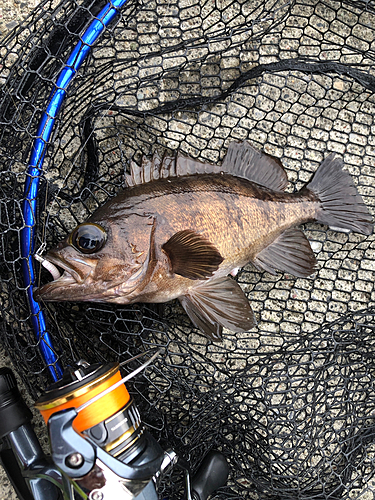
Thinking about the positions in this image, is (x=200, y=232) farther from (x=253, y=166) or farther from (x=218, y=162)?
(x=218, y=162)

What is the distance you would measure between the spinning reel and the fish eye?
401mm

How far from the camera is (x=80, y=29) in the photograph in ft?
5.14

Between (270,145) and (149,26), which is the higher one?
(149,26)

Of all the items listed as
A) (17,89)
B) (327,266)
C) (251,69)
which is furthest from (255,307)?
(17,89)

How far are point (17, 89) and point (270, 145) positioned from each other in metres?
1.20

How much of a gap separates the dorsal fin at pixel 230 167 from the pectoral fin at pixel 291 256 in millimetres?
243

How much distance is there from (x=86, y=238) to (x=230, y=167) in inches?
29.3

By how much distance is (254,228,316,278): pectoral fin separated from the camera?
5.95ft

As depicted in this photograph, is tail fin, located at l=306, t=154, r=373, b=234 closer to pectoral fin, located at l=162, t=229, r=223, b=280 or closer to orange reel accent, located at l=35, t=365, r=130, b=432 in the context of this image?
pectoral fin, located at l=162, t=229, r=223, b=280

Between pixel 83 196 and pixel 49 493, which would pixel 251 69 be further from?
pixel 49 493

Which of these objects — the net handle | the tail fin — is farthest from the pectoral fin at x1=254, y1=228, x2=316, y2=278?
the net handle

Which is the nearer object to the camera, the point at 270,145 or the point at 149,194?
the point at 149,194

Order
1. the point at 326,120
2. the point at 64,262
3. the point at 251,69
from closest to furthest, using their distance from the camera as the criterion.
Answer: the point at 64,262 → the point at 251,69 → the point at 326,120

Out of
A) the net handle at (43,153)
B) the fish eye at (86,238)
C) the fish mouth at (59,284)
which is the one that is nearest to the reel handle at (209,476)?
the net handle at (43,153)
